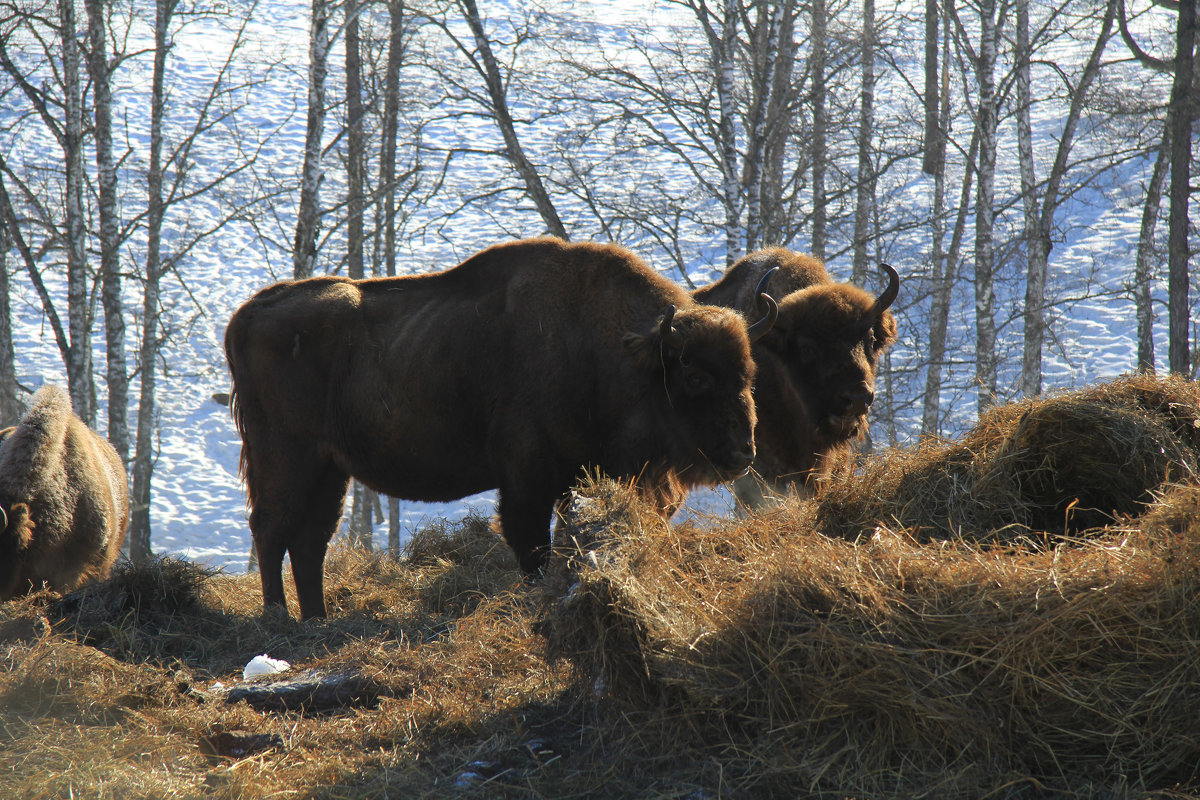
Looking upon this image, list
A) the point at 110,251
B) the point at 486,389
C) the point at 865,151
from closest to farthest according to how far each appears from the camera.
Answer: the point at 486,389
the point at 110,251
the point at 865,151

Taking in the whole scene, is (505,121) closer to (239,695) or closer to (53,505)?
(53,505)

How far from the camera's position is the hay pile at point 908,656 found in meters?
2.85

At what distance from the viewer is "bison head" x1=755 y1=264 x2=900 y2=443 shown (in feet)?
21.4

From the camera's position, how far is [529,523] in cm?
573

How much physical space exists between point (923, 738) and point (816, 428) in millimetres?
3843

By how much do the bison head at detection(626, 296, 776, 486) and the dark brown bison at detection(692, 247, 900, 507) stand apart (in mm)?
1226

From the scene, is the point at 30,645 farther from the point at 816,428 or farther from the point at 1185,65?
the point at 1185,65

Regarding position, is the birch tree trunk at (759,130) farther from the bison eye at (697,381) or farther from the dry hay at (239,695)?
the dry hay at (239,695)

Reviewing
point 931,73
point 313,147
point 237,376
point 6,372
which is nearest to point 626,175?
point 931,73

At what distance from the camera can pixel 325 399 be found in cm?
652

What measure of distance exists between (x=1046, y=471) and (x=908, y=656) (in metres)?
1.75

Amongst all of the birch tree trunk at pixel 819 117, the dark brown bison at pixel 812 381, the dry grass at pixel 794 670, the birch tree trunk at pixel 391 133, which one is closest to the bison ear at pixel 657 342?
the dry grass at pixel 794 670

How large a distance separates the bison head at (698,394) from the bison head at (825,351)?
1.33 m

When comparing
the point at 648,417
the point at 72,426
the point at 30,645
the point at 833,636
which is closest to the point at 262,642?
the point at 30,645
